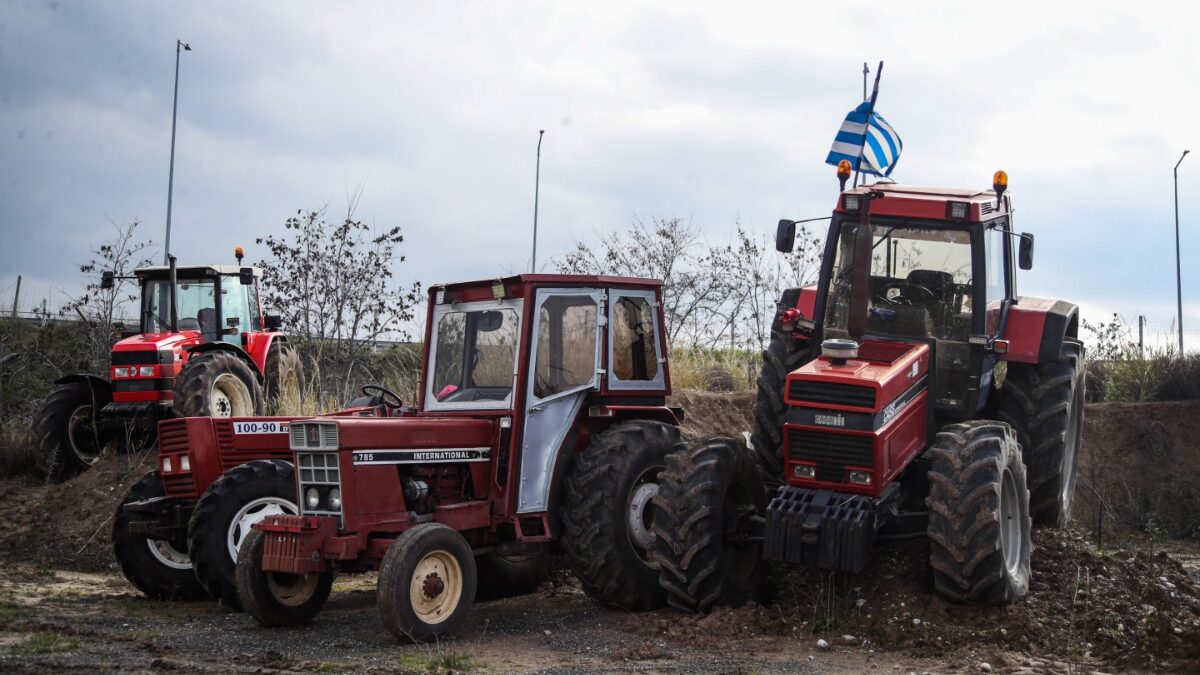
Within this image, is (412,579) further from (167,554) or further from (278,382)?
(278,382)

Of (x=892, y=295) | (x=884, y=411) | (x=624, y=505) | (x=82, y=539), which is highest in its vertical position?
(x=892, y=295)

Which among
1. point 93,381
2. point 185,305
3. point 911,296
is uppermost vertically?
point 185,305

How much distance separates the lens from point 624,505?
8.92 m

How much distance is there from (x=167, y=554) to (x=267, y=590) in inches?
86.4

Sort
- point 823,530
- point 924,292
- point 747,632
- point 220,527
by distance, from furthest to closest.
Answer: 1. point 924,292
2. point 220,527
3. point 747,632
4. point 823,530

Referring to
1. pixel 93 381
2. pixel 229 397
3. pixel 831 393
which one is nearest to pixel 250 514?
pixel 831 393

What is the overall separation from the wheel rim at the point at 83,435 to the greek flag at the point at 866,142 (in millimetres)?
8999

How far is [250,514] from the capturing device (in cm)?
921

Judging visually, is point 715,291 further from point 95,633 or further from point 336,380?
point 95,633

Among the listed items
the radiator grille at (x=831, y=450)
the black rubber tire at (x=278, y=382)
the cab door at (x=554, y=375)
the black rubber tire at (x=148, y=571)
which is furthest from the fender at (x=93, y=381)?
the radiator grille at (x=831, y=450)

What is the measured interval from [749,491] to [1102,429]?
32.0 feet

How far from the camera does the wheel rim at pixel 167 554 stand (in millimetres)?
10031

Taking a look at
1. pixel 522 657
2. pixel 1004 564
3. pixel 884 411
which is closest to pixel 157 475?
pixel 522 657

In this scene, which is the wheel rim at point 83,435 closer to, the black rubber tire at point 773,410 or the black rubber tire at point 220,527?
the black rubber tire at point 220,527
